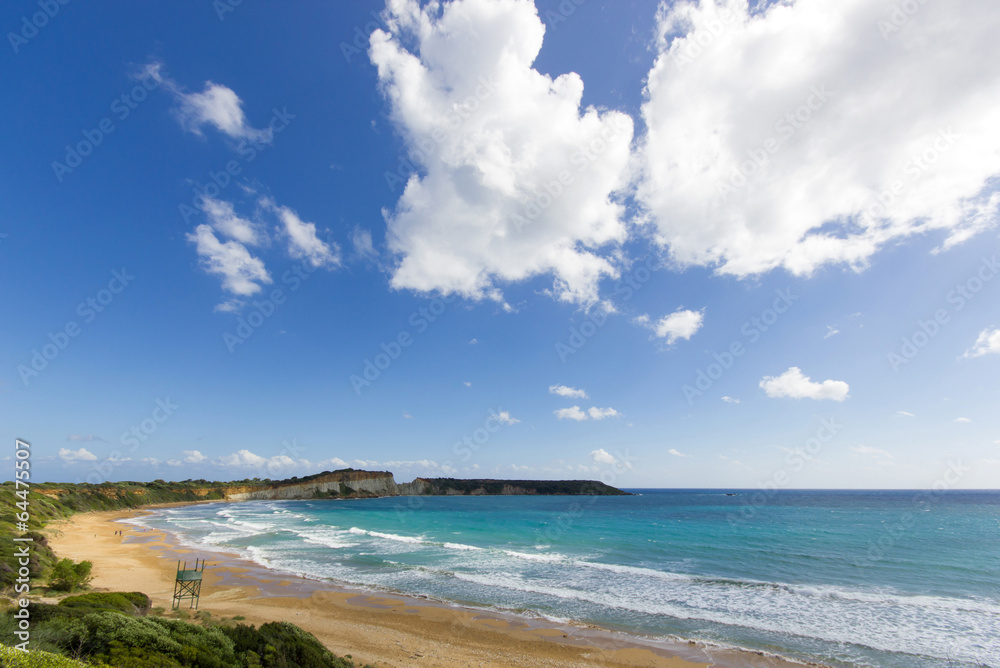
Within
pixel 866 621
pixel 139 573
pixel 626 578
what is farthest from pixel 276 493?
pixel 866 621

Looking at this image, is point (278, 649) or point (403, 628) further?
point (403, 628)

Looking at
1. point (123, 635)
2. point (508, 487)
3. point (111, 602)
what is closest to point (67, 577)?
point (111, 602)

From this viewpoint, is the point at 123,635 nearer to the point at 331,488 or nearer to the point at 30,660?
the point at 30,660

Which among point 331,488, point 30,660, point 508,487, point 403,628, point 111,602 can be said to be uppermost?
point 30,660

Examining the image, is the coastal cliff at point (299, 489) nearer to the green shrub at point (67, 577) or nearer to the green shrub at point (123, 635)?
the green shrub at point (67, 577)

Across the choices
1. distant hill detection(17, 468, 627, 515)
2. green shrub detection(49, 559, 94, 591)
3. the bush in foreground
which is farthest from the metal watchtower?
distant hill detection(17, 468, 627, 515)

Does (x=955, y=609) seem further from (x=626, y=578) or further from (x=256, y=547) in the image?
(x=256, y=547)

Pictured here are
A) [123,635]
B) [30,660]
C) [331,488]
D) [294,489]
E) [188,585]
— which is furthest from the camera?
[331,488]

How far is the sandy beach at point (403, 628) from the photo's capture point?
13289 mm

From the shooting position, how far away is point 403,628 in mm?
→ 15531

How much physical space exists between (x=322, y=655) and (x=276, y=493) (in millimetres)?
137277

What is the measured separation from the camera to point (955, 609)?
60.2 ft

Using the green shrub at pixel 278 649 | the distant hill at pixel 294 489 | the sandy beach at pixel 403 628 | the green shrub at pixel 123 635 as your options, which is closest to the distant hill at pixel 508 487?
the distant hill at pixel 294 489

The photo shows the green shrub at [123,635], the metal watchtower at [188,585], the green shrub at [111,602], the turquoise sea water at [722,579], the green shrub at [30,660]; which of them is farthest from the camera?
the turquoise sea water at [722,579]
